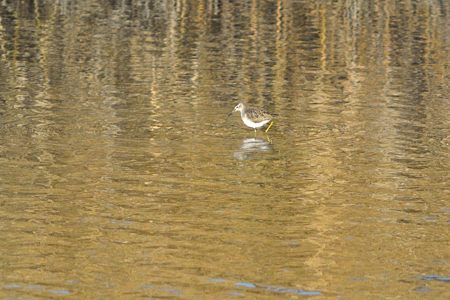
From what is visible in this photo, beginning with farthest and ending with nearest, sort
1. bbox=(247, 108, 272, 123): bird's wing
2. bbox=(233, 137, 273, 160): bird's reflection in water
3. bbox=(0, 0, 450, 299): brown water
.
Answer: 1. bbox=(247, 108, 272, 123): bird's wing
2. bbox=(233, 137, 273, 160): bird's reflection in water
3. bbox=(0, 0, 450, 299): brown water

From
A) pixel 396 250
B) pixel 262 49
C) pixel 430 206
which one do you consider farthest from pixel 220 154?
pixel 262 49

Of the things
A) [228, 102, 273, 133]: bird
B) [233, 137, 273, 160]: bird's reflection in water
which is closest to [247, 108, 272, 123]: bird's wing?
[228, 102, 273, 133]: bird

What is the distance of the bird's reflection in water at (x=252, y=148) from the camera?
17.0 meters

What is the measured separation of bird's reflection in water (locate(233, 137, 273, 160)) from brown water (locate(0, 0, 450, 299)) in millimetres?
47

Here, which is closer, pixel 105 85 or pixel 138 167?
pixel 138 167

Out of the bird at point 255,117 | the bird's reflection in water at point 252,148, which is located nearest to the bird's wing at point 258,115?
the bird at point 255,117

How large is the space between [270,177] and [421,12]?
2458 cm

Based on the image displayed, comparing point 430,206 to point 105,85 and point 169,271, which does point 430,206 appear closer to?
point 169,271

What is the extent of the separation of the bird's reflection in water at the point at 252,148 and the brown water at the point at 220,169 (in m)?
0.05

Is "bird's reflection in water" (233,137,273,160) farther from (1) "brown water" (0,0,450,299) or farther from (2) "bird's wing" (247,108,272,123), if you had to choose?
(2) "bird's wing" (247,108,272,123)

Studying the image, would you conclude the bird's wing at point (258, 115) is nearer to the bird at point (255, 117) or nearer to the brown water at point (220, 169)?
the bird at point (255, 117)

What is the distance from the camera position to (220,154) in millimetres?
16938

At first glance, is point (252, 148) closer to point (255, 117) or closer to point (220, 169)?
point (255, 117)

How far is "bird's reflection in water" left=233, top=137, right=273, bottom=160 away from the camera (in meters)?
17.0
